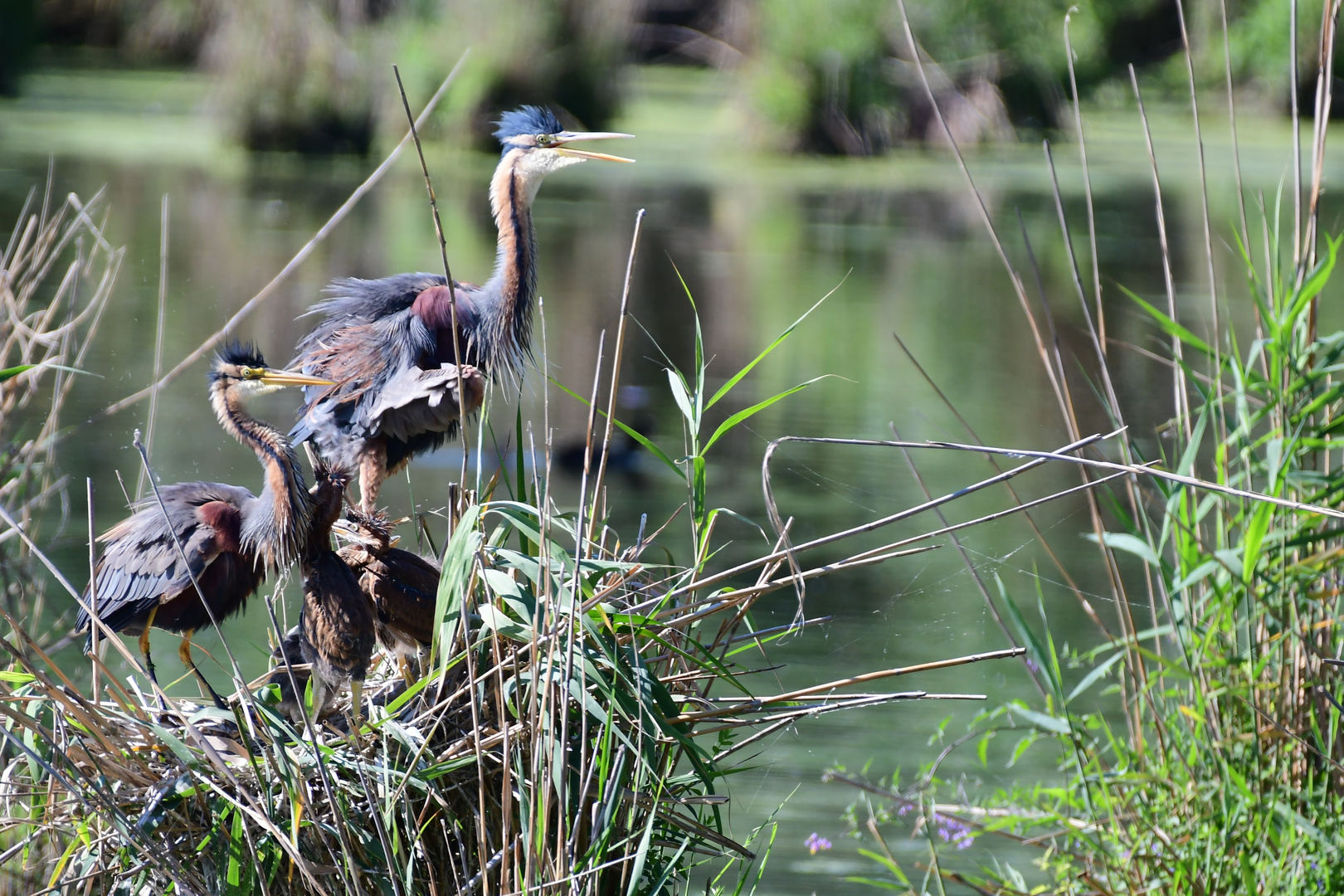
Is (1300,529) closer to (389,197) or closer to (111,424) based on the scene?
(111,424)

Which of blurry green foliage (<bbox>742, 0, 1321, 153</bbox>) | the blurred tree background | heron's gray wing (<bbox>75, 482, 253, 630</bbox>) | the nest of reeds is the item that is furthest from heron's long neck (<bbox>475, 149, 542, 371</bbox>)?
blurry green foliage (<bbox>742, 0, 1321, 153</bbox>)

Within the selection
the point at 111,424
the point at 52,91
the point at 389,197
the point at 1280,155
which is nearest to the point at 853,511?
the point at 111,424

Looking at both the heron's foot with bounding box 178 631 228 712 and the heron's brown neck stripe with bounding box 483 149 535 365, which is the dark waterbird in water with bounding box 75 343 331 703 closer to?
the heron's foot with bounding box 178 631 228 712

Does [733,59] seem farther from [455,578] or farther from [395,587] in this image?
[455,578]

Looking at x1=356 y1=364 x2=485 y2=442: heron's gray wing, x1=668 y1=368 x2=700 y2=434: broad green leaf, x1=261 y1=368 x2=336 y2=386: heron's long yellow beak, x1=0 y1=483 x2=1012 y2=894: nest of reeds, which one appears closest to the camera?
x1=0 y1=483 x2=1012 y2=894: nest of reeds

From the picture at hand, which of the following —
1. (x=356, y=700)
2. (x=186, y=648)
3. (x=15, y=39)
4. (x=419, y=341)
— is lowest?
(x=186, y=648)

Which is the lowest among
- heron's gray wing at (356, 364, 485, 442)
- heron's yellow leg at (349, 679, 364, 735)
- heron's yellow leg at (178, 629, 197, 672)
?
heron's yellow leg at (178, 629, 197, 672)

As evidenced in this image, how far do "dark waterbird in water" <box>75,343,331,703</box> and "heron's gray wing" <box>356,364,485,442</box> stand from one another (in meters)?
0.52

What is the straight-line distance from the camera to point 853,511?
26.8 ft

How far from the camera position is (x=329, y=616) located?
8.78 ft

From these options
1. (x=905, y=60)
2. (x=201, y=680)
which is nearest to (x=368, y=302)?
(x=201, y=680)

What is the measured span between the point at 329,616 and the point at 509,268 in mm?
1596

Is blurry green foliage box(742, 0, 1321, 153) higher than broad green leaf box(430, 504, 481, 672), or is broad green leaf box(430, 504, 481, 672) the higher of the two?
blurry green foliage box(742, 0, 1321, 153)

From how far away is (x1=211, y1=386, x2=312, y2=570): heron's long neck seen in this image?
2881 millimetres
